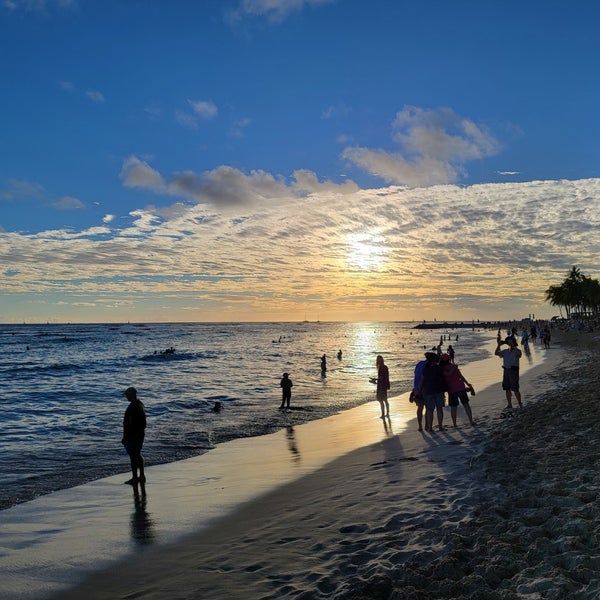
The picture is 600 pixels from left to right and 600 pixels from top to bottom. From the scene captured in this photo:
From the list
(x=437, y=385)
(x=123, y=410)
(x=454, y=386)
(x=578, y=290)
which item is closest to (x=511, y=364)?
(x=454, y=386)

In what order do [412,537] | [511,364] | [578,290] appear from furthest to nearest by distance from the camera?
[578,290] < [511,364] < [412,537]

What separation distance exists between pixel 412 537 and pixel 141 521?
443 centimetres

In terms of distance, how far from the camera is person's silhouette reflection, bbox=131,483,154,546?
720cm

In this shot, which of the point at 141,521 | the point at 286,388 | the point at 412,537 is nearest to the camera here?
the point at 412,537

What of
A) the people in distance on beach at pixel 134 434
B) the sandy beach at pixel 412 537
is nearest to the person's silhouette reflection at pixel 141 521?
the people in distance on beach at pixel 134 434

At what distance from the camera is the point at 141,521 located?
26.1 feet

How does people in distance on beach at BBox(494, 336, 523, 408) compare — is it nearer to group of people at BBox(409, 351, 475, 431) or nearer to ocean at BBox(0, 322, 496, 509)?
group of people at BBox(409, 351, 475, 431)

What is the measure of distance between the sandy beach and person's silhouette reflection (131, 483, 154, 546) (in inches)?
22.4

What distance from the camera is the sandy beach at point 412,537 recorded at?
4.68m

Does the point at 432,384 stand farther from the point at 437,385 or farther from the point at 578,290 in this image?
the point at 578,290

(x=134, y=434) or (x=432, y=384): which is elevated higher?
(x=432, y=384)

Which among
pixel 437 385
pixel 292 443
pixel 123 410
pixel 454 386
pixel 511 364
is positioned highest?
pixel 511 364

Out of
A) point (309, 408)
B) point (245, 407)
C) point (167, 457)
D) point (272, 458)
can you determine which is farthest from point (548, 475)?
point (245, 407)

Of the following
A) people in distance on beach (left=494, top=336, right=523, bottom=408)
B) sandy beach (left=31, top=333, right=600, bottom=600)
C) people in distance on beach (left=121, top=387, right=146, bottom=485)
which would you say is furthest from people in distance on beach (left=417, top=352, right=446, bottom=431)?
people in distance on beach (left=121, top=387, right=146, bottom=485)
